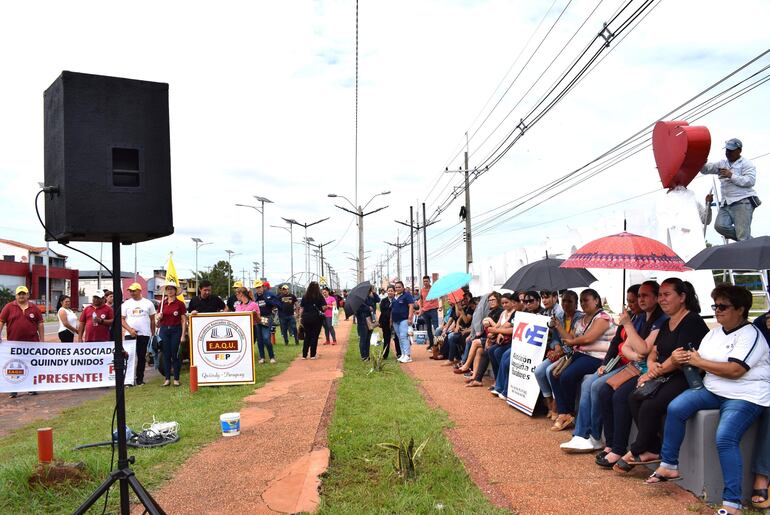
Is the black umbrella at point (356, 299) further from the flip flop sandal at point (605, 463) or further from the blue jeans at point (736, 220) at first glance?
the flip flop sandal at point (605, 463)

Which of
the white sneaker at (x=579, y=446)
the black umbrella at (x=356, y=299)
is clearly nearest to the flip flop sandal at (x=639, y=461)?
the white sneaker at (x=579, y=446)

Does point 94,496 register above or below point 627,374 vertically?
below

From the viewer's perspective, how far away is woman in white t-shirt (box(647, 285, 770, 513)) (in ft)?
13.8

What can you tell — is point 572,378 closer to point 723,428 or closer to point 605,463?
point 605,463

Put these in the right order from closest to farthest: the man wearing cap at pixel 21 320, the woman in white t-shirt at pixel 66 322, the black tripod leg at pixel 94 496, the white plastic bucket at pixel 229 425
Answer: the black tripod leg at pixel 94 496, the white plastic bucket at pixel 229 425, the man wearing cap at pixel 21 320, the woman in white t-shirt at pixel 66 322

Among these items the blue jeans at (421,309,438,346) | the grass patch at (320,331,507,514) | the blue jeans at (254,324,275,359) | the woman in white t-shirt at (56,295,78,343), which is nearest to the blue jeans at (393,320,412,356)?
the blue jeans at (421,309,438,346)

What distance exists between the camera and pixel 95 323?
10750 millimetres

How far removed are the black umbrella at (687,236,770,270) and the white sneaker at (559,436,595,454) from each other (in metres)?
1.91

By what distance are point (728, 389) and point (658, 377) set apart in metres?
0.60

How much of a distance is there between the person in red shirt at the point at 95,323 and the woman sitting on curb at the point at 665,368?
29.7 feet

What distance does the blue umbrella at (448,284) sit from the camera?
40.7ft

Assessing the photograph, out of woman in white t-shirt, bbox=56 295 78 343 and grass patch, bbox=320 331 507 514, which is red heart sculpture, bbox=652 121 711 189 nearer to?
grass patch, bbox=320 331 507 514

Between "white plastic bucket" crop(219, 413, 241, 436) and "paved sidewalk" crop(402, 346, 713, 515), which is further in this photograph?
"white plastic bucket" crop(219, 413, 241, 436)

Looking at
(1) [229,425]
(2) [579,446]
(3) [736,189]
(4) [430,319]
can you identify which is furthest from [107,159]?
(4) [430,319]
